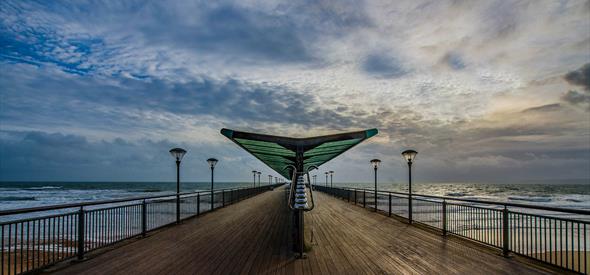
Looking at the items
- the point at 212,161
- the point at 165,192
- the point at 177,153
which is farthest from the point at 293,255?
the point at 165,192

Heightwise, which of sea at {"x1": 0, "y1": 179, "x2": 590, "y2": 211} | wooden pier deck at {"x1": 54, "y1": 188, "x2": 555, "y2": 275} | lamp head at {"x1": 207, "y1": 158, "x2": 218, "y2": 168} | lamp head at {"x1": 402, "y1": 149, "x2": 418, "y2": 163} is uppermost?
lamp head at {"x1": 402, "y1": 149, "x2": 418, "y2": 163}

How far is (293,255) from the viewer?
20.1 feet

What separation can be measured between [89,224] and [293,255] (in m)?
4.40

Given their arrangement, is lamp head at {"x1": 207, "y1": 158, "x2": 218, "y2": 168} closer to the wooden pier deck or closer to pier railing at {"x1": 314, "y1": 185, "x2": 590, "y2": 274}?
pier railing at {"x1": 314, "y1": 185, "x2": 590, "y2": 274}

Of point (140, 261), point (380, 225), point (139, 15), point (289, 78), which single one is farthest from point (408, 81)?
point (140, 261)

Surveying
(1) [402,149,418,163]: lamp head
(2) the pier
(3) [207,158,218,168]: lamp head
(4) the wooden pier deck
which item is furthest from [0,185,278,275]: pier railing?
(1) [402,149,418,163]: lamp head

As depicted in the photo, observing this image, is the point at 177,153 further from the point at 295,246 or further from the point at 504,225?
the point at 504,225

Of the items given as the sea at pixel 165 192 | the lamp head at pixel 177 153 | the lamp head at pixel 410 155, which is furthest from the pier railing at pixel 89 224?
the sea at pixel 165 192

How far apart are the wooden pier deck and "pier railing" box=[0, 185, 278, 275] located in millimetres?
470

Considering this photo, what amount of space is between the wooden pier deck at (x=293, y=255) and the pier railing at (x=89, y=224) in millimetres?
470

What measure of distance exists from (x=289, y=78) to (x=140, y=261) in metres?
10.8

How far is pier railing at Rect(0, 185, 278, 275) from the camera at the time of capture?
495cm

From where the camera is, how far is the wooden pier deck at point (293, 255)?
5.22m

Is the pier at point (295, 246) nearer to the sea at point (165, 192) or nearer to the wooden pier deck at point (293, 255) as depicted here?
the wooden pier deck at point (293, 255)
